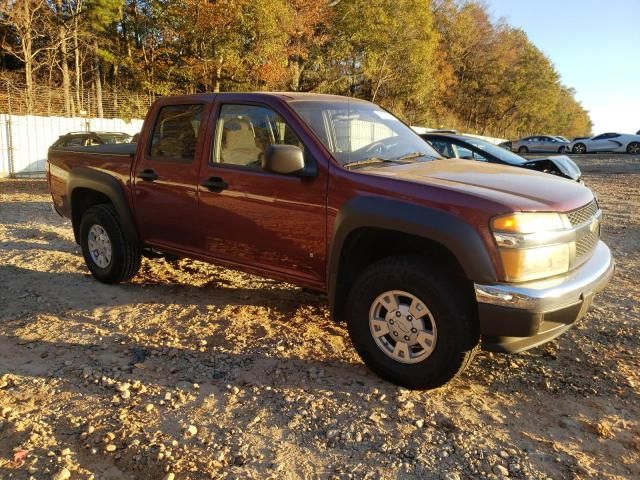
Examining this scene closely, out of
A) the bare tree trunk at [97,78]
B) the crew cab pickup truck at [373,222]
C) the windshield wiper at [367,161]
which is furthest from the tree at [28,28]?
the windshield wiper at [367,161]

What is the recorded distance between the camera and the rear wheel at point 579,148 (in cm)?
3309

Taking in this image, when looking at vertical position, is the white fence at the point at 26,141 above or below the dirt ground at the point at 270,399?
above

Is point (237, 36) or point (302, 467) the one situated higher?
point (237, 36)

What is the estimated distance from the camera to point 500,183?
3.35 meters

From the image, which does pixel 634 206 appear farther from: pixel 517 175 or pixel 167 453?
pixel 167 453

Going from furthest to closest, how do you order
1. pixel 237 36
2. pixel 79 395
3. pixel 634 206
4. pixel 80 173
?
pixel 237 36
pixel 634 206
pixel 80 173
pixel 79 395

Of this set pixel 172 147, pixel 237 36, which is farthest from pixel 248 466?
pixel 237 36

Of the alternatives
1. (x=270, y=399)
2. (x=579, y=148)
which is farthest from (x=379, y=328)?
(x=579, y=148)

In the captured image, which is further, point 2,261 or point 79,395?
point 2,261

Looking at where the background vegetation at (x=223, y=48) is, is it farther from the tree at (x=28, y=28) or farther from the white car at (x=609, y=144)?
the white car at (x=609, y=144)

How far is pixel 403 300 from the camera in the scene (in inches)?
131

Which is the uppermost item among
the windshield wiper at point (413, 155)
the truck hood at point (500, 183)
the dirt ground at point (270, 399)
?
the windshield wiper at point (413, 155)

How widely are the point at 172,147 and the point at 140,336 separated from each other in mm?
1701

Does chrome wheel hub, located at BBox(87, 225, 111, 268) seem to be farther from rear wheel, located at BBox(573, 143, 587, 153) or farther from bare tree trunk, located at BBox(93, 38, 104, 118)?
rear wheel, located at BBox(573, 143, 587, 153)
